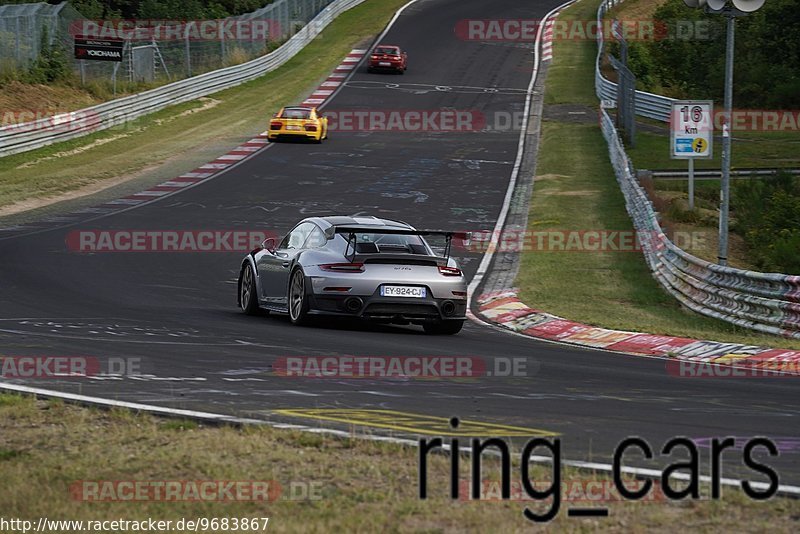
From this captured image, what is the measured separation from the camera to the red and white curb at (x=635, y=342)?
12.7 metres

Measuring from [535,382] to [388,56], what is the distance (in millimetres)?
47283

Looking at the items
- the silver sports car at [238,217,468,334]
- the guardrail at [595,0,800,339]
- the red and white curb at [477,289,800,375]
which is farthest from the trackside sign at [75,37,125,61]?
the silver sports car at [238,217,468,334]

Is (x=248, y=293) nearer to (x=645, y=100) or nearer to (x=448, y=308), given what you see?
(x=448, y=308)

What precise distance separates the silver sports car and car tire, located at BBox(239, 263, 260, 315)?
3.07 ft

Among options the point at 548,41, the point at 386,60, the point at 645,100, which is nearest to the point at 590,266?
the point at 645,100

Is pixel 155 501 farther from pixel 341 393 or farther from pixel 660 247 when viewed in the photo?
pixel 660 247

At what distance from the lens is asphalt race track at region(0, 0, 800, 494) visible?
8406 millimetres

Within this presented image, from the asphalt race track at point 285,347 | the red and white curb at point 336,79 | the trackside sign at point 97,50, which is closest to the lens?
the asphalt race track at point 285,347

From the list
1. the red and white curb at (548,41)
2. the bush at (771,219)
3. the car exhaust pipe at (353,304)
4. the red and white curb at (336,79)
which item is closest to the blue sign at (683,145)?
the bush at (771,219)

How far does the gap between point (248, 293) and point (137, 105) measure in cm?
3081

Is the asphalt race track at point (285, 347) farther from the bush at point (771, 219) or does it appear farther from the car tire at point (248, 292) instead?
the bush at point (771, 219)

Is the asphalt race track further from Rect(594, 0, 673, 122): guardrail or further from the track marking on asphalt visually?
Rect(594, 0, 673, 122): guardrail

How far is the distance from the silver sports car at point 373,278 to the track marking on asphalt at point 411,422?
17.9 ft

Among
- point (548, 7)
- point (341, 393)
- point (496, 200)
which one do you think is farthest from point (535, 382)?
point (548, 7)
